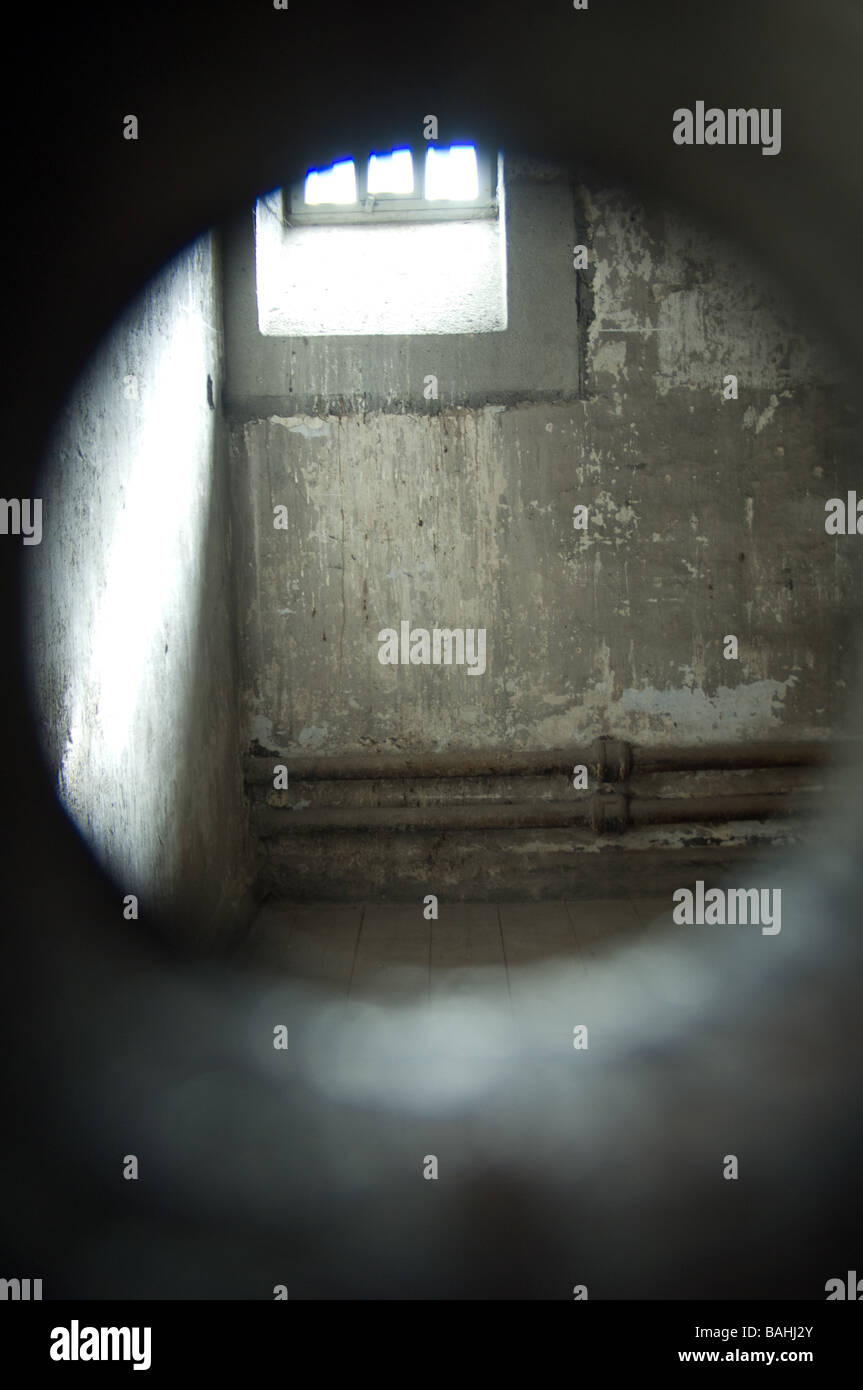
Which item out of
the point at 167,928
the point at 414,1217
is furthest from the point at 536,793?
the point at 414,1217

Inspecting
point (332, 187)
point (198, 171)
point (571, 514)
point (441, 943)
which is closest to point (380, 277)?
point (332, 187)

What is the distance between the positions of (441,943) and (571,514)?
184 centimetres

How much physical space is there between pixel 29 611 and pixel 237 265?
2539 millimetres

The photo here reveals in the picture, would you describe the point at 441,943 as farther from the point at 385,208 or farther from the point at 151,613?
the point at 385,208

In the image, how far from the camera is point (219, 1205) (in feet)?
6.39

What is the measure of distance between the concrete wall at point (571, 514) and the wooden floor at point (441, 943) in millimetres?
705

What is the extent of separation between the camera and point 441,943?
3496 mm

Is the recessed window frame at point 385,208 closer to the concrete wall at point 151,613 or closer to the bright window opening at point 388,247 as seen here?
the bright window opening at point 388,247

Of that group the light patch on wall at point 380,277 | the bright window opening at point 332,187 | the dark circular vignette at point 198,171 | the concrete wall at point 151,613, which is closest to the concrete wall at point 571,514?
the light patch on wall at point 380,277

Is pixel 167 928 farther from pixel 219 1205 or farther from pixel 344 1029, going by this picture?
pixel 219 1205
